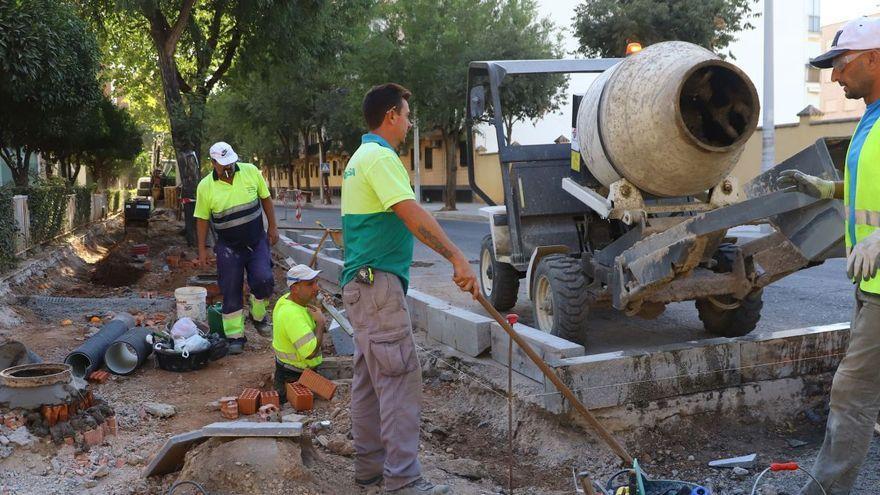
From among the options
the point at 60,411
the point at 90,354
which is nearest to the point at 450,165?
the point at 90,354

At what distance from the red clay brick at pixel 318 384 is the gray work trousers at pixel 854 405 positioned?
10.4 feet

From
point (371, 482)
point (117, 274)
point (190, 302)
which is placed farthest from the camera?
point (117, 274)

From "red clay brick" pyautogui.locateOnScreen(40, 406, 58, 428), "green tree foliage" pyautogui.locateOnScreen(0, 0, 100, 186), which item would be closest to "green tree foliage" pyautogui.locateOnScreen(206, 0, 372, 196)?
"green tree foliage" pyautogui.locateOnScreen(0, 0, 100, 186)

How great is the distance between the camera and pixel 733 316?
591 cm

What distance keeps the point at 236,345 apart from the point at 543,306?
9.30 feet

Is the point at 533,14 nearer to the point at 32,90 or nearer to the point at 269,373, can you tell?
the point at 32,90

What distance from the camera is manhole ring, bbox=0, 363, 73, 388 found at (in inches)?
166

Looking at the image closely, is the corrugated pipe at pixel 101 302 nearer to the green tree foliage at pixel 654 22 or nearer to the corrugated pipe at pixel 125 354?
the corrugated pipe at pixel 125 354

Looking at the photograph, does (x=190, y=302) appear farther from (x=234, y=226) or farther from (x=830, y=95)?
(x=830, y=95)

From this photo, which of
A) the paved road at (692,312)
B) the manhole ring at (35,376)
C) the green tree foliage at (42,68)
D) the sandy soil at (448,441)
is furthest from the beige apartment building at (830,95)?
the manhole ring at (35,376)

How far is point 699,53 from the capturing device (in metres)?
4.77

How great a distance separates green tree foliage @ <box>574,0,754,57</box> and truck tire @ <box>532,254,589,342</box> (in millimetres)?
16119

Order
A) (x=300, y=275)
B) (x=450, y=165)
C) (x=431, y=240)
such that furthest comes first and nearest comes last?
(x=450, y=165) < (x=300, y=275) < (x=431, y=240)

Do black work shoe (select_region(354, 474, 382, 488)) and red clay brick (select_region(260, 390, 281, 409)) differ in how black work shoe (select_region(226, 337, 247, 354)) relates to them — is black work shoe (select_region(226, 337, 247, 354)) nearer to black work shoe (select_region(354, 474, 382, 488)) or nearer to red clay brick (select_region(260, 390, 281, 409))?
red clay brick (select_region(260, 390, 281, 409))
